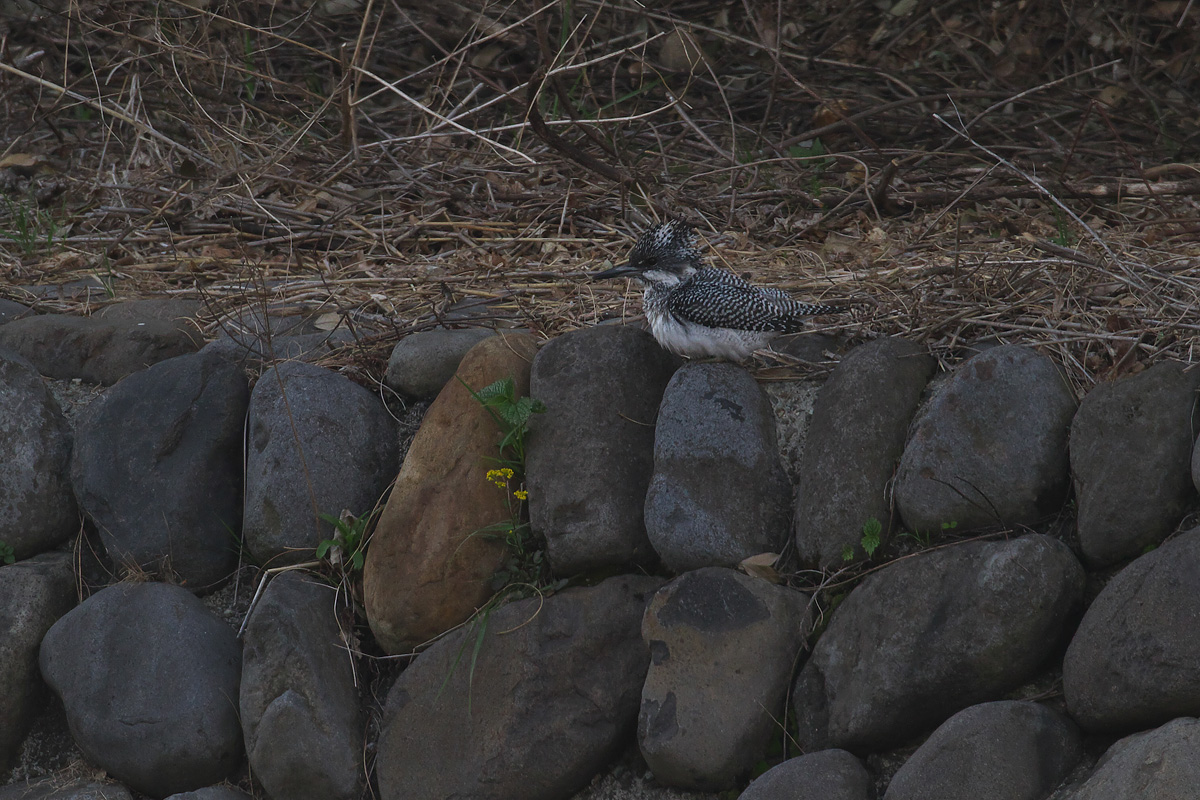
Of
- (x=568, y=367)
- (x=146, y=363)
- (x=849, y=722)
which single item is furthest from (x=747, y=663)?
(x=146, y=363)

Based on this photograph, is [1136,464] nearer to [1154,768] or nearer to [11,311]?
[1154,768]

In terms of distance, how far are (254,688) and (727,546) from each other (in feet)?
5.22

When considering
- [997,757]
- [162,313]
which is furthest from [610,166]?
[997,757]

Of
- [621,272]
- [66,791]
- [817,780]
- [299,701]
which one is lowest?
[66,791]

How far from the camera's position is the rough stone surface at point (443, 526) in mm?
3551

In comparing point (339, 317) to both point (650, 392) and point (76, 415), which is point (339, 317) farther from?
point (650, 392)

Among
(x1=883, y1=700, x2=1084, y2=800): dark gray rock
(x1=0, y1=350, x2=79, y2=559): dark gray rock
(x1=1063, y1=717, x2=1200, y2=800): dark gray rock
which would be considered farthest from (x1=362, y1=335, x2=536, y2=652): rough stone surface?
(x1=1063, y1=717, x2=1200, y2=800): dark gray rock

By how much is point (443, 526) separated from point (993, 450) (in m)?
1.69

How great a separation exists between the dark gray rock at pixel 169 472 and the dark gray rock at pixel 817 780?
6.88ft

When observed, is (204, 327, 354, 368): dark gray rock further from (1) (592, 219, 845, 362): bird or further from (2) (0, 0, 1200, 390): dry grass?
(1) (592, 219, 845, 362): bird

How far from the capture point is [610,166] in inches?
213

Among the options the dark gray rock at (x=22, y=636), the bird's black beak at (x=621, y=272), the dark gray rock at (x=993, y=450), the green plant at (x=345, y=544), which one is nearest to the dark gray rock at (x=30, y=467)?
the dark gray rock at (x=22, y=636)

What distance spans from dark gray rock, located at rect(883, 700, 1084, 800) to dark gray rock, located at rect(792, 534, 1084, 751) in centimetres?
14

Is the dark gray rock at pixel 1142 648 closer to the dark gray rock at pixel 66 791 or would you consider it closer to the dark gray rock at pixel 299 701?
Result: the dark gray rock at pixel 299 701
